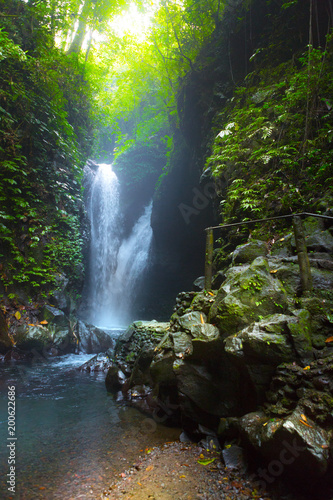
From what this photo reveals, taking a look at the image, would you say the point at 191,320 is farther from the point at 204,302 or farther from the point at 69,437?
the point at 69,437

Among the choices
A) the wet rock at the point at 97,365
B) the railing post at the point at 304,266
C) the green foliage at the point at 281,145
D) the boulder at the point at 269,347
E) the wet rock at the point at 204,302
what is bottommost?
the wet rock at the point at 97,365

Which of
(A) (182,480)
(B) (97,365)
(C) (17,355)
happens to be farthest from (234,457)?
(C) (17,355)

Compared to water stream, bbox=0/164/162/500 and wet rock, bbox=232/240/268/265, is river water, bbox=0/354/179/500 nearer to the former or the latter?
water stream, bbox=0/164/162/500

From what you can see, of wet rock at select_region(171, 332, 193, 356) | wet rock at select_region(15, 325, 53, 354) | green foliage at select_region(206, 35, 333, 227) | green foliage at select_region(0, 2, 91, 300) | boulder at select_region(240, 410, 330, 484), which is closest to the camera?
boulder at select_region(240, 410, 330, 484)

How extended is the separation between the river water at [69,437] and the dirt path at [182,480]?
26 centimetres

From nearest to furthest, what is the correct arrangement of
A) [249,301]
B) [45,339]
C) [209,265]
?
[249,301] → [209,265] → [45,339]

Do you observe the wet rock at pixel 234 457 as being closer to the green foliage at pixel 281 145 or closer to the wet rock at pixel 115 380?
the wet rock at pixel 115 380

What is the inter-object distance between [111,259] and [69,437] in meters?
12.6

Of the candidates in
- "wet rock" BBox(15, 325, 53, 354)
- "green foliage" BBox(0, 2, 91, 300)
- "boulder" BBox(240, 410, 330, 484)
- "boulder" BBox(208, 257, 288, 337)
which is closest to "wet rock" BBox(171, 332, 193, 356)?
"boulder" BBox(208, 257, 288, 337)

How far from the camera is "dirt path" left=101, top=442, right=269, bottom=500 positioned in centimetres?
242

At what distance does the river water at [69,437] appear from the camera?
2855 mm

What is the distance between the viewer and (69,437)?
3914mm

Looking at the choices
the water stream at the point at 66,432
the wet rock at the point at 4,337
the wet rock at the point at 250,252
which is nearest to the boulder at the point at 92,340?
the water stream at the point at 66,432

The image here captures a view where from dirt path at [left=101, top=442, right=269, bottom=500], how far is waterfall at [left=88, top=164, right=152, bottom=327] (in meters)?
12.0
